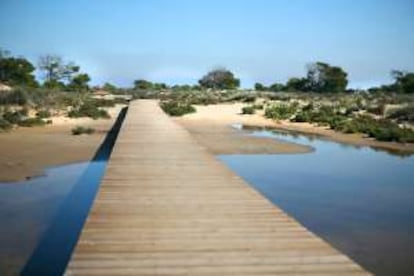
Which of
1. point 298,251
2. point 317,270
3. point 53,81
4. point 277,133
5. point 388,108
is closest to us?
point 317,270

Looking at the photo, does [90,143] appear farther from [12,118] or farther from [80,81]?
[80,81]

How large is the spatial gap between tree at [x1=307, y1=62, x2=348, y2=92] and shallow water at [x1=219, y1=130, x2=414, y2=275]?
5599 centimetres

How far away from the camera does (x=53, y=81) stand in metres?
75.9

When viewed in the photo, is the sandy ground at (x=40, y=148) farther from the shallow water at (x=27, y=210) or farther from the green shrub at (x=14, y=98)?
the green shrub at (x=14, y=98)

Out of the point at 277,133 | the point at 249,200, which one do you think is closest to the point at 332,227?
the point at 249,200

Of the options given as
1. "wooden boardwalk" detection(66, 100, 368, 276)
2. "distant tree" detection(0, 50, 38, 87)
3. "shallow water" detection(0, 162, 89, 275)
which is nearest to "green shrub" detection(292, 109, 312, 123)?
"shallow water" detection(0, 162, 89, 275)

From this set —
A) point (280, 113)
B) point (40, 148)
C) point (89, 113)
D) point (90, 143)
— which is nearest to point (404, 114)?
point (280, 113)

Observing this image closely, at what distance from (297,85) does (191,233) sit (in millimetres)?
73756

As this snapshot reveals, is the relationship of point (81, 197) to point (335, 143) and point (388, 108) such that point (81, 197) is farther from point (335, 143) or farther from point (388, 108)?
point (388, 108)

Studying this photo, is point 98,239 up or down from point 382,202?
up

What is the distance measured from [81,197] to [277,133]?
49.6 feet

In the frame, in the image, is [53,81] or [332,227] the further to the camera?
[53,81]

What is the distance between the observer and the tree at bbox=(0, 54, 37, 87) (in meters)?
65.1

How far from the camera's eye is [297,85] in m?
78.3
